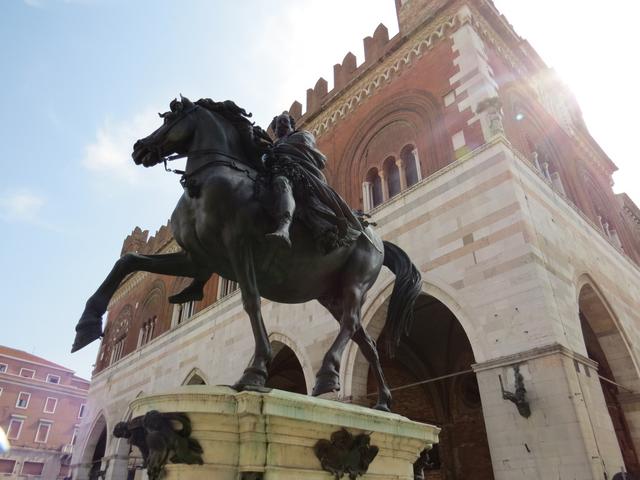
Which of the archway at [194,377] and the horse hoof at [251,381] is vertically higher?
the archway at [194,377]

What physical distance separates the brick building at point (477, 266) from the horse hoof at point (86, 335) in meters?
5.83

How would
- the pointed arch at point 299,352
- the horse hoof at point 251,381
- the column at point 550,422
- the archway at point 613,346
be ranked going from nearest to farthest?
the horse hoof at point 251,381
the column at point 550,422
the archway at point 613,346
the pointed arch at point 299,352

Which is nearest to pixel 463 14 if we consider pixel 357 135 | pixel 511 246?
pixel 357 135

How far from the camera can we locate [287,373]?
14875 mm

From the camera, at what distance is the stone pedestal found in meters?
2.23

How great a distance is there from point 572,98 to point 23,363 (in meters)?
44.0

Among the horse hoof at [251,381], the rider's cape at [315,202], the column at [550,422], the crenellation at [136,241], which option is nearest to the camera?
the horse hoof at [251,381]

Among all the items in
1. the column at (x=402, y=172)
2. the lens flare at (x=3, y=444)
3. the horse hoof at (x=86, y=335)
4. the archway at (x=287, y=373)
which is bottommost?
the horse hoof at (x=86, y=335)

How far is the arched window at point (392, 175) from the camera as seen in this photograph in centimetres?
1103

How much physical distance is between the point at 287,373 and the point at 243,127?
12431 mm

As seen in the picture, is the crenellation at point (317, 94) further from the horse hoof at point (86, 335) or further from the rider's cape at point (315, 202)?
the horse hoof at point (86, 335)

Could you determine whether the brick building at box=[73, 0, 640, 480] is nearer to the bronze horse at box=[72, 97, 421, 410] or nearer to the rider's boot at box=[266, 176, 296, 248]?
the bronze horse at box=[72, 97, 421, 410]

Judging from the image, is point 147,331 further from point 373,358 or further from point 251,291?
point 251,291

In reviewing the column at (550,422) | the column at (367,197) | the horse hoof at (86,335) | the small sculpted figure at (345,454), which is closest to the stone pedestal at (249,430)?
the small sculpted figure at (345,454)
